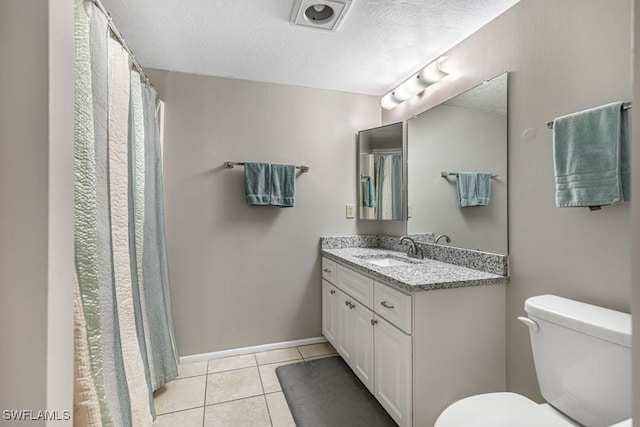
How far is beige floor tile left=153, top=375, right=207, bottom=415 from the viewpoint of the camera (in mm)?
1711

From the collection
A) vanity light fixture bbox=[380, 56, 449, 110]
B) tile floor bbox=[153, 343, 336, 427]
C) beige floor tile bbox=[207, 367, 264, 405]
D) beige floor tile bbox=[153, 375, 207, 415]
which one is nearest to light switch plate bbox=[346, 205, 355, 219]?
vanity light fixture bbox=[380, 56, 449, 110]

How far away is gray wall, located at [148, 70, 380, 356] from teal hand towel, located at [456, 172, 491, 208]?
99 cm

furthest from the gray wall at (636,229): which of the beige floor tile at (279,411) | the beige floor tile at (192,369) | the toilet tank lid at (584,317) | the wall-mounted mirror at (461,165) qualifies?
the beige floor tile at (192,369)

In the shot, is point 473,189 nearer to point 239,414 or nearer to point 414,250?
point 414,250

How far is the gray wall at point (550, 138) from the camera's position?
1077 millimetres

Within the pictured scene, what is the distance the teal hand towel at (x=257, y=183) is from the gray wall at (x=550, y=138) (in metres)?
1.54

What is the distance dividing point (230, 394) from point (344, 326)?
834 mm

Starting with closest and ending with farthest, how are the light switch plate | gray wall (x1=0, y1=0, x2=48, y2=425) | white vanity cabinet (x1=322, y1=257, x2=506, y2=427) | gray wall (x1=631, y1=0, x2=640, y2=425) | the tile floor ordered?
gray wall (x1=631, y1=0, x2=640, y2=425)
gray wall (x1=0, y1=0, x2=48, y2=425)
white vanity cabinet (x1=322, y1=257, x2=506, y2=427)
the tile floor
the light switch plate

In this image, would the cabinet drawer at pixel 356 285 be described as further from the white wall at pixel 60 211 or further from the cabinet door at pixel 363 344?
the white wall at pixel 60 211

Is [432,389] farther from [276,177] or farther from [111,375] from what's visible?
[276,177]

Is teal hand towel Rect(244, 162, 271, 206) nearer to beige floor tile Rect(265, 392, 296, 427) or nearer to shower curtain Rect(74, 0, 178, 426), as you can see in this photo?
shower curtain Rect(74, 0, 178, 426)

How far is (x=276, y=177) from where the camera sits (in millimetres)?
2262

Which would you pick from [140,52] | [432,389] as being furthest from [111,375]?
[140,52]

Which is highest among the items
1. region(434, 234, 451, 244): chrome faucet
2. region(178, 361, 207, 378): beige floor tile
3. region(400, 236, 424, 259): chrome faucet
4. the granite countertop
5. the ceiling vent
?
the ceiling vent
